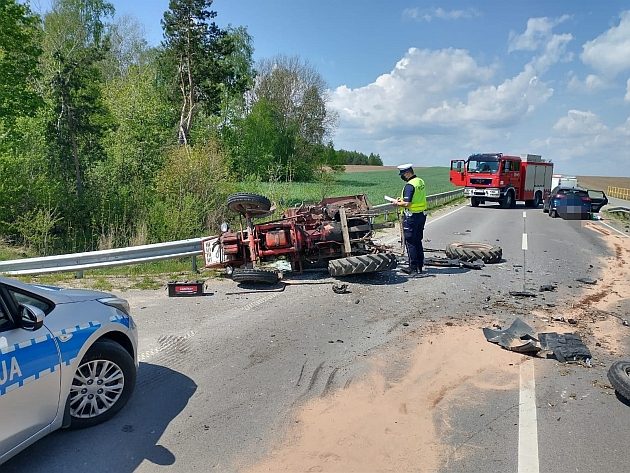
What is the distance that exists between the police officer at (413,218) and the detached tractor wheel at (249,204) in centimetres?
246

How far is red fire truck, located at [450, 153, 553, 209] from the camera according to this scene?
30.2 metres

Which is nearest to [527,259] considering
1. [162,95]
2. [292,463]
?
[292,463]

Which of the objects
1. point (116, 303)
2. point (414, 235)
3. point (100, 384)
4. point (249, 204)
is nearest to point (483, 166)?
point (414, 235)

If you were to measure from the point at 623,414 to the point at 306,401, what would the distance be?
8.25 ft

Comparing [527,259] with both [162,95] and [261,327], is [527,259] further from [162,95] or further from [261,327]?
[162,95]

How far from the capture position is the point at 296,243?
352 inches

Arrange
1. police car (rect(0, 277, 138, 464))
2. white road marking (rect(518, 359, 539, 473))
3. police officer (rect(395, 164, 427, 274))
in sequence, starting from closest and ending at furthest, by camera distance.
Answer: police car (rect(0, 277, 138, 464)), white road marking (rect(518, 359, 539, 473)), police officer (rect(395, 164, 427, 274))

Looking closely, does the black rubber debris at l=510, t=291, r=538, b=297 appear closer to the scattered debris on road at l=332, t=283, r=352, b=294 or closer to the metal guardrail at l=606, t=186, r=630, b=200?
the scattered debris on road at l=332, t=283, r=352, b=294

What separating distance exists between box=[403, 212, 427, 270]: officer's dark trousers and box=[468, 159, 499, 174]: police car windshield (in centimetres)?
2194

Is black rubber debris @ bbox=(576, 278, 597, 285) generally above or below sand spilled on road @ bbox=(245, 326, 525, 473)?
below

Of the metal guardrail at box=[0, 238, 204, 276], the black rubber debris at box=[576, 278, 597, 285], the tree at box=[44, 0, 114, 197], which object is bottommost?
the black rubber debris at box=[576, 278, 597, 285]

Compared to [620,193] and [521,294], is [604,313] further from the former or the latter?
[620,193]

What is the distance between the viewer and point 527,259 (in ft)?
38.7

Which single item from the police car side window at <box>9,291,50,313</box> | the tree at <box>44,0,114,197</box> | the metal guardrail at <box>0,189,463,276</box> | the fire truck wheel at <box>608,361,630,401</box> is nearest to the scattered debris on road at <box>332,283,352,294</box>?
the metal guardrail at <box>0,189,463,276</box>
